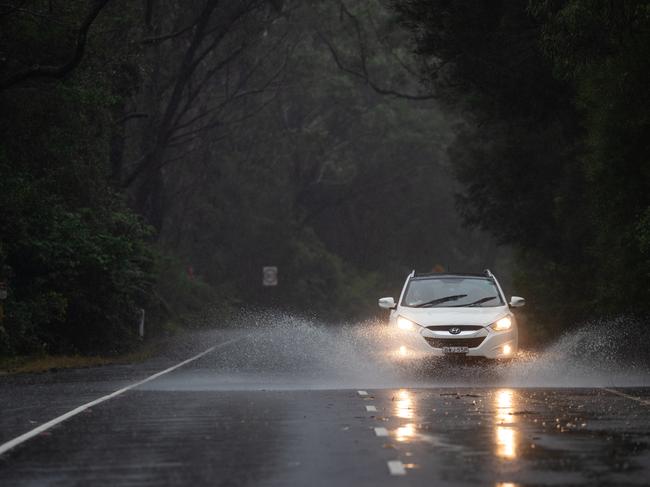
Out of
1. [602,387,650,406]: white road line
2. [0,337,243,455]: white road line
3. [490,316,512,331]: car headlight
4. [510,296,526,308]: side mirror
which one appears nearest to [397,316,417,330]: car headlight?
[490,316,512,331]: car headlight

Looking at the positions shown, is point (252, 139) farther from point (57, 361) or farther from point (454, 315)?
point (454, 315)

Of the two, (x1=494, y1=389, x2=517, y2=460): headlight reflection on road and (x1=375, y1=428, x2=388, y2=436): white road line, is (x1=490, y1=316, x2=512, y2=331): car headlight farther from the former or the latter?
(x1=375, y1=428, x2=388, y2=436): white road line

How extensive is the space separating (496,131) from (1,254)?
17872 mm

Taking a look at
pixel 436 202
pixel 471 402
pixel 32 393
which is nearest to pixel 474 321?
pixel 471 402

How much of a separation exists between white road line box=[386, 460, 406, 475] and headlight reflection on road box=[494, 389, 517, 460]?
39.5 inches

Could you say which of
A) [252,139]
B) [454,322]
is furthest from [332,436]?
[252,139]

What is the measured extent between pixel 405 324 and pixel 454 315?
0.85 m

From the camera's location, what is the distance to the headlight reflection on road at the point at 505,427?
13.4m

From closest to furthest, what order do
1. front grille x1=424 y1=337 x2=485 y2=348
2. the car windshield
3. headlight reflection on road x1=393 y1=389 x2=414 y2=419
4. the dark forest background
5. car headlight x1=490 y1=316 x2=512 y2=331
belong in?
headlight reflection on road x1=393 y1=389 x2=414 y2=419
front grille x1=424 y1=337 x2=485 y2=348
car headlight x1=490 y1=316 x2=512 y2=331
the car windshield
the dark forest background

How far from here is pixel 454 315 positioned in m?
25.1

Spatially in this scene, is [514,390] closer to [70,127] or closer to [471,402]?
[471,402]

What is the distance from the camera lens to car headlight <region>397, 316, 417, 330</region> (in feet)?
81.8

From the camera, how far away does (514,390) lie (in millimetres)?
21969

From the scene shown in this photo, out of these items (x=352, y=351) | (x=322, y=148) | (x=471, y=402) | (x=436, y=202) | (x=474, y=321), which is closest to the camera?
(x=471, y=402)
